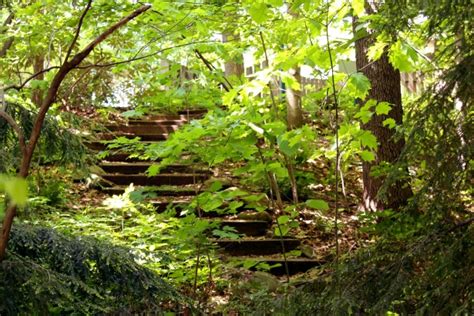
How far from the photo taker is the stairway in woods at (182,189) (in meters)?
6.52

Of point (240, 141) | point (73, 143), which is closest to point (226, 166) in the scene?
point (240, 141)

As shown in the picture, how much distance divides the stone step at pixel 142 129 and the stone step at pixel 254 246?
4.09 meters

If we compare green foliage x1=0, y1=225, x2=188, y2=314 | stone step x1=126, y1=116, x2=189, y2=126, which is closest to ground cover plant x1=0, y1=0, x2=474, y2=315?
green foliage x1=0, y1=225, x2=188, y2=314

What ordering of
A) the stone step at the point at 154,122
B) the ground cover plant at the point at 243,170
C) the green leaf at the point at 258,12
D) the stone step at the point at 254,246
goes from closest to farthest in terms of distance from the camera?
the ground cover plant at the point at 243,170 → the green leaf at the point at 258,12 → the stone step at the point at 254,246 → the stone step at the point at 154,122

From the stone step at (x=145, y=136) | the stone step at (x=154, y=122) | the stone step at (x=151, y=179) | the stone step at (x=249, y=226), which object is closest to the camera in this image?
the stone step at (x=249, y=226)

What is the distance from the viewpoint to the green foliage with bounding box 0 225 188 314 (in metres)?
2.08

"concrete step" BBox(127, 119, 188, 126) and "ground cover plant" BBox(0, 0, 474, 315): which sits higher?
"concrete step" BBox(127, 119, 188, 126)

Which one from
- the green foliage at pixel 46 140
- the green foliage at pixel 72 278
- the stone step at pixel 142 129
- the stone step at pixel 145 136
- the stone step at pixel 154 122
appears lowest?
the green foliage at pixel 72 278

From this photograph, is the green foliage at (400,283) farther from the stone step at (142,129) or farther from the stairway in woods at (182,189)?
the stone step at (142,129)

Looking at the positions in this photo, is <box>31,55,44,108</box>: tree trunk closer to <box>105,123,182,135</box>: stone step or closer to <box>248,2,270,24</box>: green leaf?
<box>105,123,182,135</box>: stone step

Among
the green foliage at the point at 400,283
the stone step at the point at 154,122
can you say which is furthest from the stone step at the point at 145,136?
the green foliage at the point at 400,283

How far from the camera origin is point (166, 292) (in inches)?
98.1

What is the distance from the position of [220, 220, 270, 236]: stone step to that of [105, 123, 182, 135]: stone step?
3552 millimetres

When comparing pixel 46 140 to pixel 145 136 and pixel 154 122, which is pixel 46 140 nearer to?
pixel 145 136
